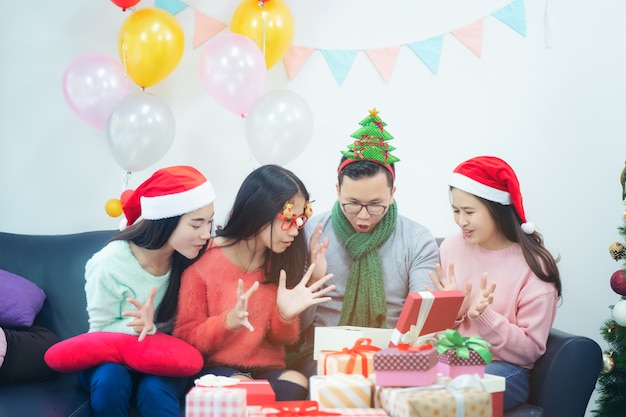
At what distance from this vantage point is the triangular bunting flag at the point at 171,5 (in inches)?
138

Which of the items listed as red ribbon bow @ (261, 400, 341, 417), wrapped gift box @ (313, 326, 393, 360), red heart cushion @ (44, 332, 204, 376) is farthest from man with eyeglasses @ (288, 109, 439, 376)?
red ribbon bow @ (261, 400, 341, 417)

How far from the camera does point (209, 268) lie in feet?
8.43

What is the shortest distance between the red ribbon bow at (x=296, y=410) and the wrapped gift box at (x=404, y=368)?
148 mm

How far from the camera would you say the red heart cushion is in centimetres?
231

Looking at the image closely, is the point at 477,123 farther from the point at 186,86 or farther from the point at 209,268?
the point at 209,268

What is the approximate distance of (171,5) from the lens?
3500 millimetres

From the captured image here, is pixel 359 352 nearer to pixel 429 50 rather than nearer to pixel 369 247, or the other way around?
pixel 369 247

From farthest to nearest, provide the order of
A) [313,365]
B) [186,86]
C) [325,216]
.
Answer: [186,86]
[325,216]
[313,365]

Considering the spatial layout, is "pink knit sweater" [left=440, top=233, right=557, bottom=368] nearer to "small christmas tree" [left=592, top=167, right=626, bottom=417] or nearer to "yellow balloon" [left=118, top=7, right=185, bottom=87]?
"small christmas tree" [left=592, top=167, right=626, bottom=417]

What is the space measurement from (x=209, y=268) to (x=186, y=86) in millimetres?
1256

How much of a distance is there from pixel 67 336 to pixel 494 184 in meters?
1.73

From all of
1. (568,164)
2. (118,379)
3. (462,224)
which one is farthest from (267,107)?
(568,164)

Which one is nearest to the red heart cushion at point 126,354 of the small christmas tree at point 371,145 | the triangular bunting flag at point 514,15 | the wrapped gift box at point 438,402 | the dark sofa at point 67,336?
the dark sofa at point 67,336

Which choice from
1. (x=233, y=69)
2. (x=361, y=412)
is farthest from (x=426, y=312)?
(x=233, y=69)
